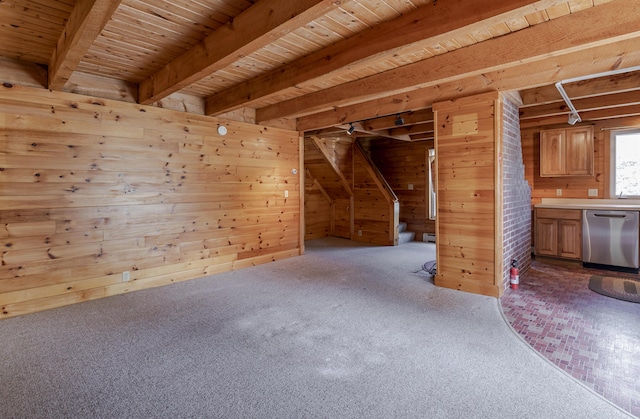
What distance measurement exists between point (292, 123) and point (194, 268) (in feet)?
9.00

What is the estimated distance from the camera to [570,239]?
4.86 meters

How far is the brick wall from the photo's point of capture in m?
3.60

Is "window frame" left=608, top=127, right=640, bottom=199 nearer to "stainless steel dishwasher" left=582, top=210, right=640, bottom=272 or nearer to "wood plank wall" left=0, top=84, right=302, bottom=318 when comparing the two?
"stainless steel dishwasher" left=582, top=210, right=640, bottom=272

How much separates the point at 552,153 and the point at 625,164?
0.95 m

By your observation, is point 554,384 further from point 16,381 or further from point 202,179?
point 202,179

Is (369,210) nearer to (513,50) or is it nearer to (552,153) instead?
(552,153)

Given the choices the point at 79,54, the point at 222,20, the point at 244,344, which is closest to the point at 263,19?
the point at 222,20

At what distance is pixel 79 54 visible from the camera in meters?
2.42

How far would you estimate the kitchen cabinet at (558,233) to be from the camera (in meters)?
4.81

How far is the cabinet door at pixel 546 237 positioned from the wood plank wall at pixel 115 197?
428 centimetres

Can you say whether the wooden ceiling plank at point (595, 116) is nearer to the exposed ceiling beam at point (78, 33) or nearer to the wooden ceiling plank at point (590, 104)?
the wooden ceiling plank at point (590, 104)

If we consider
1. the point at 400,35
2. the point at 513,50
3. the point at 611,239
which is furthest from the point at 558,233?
the point at 400,35

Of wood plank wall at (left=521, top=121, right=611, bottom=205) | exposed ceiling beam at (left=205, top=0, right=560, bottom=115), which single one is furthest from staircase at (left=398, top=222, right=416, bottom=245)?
exposed ceiling beam at (left=205, top=0, right=560, bottom=115)

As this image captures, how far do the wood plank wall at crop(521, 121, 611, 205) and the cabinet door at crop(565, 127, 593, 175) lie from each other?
113mm
